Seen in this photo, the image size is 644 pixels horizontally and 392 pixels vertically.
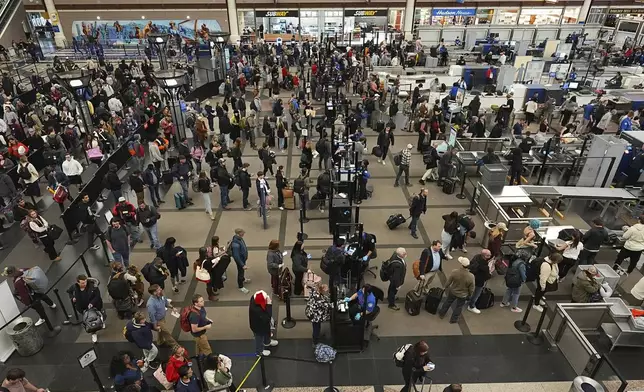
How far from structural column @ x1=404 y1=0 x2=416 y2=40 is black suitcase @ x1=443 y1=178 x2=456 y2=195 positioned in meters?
29.6

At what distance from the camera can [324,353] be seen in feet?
23.2

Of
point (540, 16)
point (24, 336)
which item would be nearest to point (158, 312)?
point (24, 336)

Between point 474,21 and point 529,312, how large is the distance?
38762 millimetres

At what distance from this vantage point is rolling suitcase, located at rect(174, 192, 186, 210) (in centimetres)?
1230

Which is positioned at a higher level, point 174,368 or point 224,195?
point 174,368

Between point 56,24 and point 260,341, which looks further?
point 56,24

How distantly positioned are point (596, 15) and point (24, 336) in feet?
167

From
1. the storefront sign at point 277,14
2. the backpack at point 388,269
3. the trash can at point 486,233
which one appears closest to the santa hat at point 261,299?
the backpack at point 388,269

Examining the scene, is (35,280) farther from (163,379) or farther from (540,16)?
(540,16)

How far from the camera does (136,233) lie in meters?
10.4

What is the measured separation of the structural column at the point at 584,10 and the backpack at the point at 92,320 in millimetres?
48340

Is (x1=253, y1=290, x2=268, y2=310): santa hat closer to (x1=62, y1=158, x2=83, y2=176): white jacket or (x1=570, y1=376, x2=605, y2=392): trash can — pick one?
(x1=570, y1=376, x2=605, y2=392): trash can

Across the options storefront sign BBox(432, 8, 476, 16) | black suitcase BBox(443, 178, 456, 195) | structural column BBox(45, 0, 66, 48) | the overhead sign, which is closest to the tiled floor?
black suitcase BBox(443, 178, 456, 195)

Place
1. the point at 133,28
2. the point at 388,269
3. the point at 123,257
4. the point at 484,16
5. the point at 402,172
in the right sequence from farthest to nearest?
the point at 484,16 < the point at 133,28 < the point at 402,172 < the point at 123,257 < the point at 388,269
